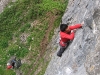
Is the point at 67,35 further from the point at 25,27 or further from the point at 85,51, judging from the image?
the point at 25,27

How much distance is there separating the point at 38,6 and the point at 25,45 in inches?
189

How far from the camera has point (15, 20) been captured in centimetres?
2984

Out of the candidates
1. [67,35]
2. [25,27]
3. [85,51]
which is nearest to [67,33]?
[67,35]

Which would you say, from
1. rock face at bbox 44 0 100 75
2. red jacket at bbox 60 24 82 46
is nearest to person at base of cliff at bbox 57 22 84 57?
red jacket at bbox 60 24 82 46

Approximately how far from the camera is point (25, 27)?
28.9 meters

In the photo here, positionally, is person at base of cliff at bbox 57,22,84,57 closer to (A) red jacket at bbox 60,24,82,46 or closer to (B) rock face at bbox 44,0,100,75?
(A) red jacket at bbox 60,24,82,46

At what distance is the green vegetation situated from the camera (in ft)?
87.6

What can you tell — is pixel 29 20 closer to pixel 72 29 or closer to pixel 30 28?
pixel 30 28

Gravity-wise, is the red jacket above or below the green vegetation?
above

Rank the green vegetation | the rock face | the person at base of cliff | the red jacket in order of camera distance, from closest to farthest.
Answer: the rock face → the person at base of cliff → the red jacket → the green vegetation

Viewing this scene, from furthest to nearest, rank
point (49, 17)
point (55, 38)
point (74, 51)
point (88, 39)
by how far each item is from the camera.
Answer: point (49, 17)
point (55, 38)
point (74, 51)
point (88, 39)

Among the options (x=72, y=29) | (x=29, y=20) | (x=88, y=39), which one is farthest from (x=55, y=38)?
(x=88, y=39)

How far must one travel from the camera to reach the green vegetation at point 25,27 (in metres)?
26.7

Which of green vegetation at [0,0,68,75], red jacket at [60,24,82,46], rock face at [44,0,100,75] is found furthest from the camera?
green vegetation at [0,0,68,75]
